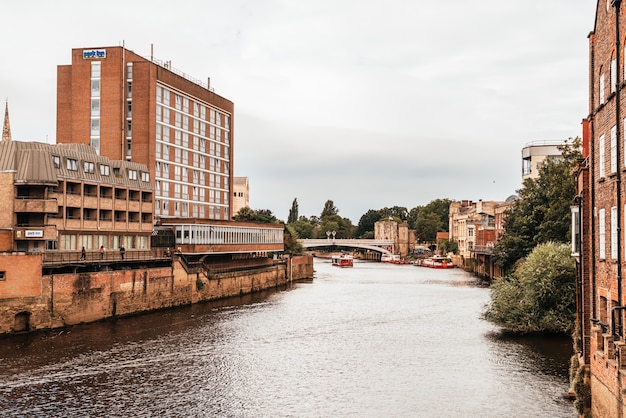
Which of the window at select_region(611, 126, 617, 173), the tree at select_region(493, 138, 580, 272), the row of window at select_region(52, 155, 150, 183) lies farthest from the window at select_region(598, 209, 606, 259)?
the row of window at select_region(52, 155, 150, 183)

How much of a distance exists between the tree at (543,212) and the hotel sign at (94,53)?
52011 mm

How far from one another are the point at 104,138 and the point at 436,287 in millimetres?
45392

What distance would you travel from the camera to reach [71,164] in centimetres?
5634

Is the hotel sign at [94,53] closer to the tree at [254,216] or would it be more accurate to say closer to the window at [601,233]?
the tree at [254,216]

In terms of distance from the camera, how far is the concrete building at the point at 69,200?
2005 inches

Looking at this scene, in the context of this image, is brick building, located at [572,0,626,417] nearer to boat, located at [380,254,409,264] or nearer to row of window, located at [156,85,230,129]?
row of window, located at [156,85,230,129]

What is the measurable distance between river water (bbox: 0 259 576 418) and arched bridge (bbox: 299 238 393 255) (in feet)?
363

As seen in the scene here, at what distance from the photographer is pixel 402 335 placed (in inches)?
1849

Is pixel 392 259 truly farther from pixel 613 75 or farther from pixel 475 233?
pixel 613 75

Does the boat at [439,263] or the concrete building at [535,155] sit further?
the boat at [439,263]

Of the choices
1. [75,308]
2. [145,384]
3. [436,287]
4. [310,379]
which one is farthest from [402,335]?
[436,287]

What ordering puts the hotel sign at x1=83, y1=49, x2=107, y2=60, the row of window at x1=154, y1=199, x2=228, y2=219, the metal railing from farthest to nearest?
the row of window at x1=154, y1=199, x2=228, y2=219 → the hotel sign at x1=83, y1=49, x2=107, y2=60 → the metal railing

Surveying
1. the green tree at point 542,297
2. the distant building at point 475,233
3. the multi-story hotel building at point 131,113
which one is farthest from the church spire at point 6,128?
the distant building at point 475,233

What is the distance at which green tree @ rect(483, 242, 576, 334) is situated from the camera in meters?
44.0
